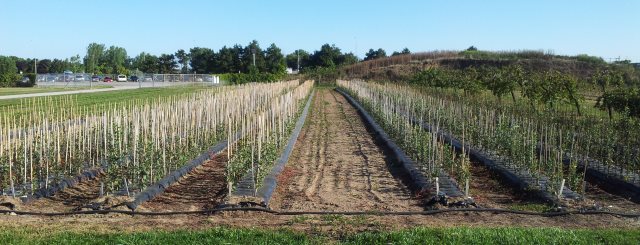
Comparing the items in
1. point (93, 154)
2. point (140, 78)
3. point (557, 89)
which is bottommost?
point (93, 154)

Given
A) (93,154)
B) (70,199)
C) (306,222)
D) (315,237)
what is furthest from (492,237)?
(93,154)

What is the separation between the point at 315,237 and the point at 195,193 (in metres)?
3.54

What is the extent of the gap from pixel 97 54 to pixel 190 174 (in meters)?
112

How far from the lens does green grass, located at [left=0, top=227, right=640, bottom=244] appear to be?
5781mm

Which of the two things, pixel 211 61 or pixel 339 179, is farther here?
pixel 211 61

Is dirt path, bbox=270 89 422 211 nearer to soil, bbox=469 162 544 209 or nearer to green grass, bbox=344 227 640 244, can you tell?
soil, bbox=469 162 544 209

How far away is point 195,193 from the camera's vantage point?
9109 mm

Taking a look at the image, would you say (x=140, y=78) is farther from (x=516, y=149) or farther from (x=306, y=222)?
(x=306, y=222)

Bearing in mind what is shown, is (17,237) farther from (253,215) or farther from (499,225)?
(499,225)

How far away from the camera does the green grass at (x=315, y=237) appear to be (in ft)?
19.0

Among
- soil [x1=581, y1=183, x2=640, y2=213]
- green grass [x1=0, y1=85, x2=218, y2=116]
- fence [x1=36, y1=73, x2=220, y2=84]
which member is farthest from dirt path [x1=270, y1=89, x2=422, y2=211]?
fence [x1=36, y1=73, x2=220, y2=84]

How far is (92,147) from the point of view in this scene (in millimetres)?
11297

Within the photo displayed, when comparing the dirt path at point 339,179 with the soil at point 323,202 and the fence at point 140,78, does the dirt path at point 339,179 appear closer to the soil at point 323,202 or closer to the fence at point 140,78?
the soil at point 323,202

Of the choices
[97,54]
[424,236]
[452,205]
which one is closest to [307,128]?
[452,205]
